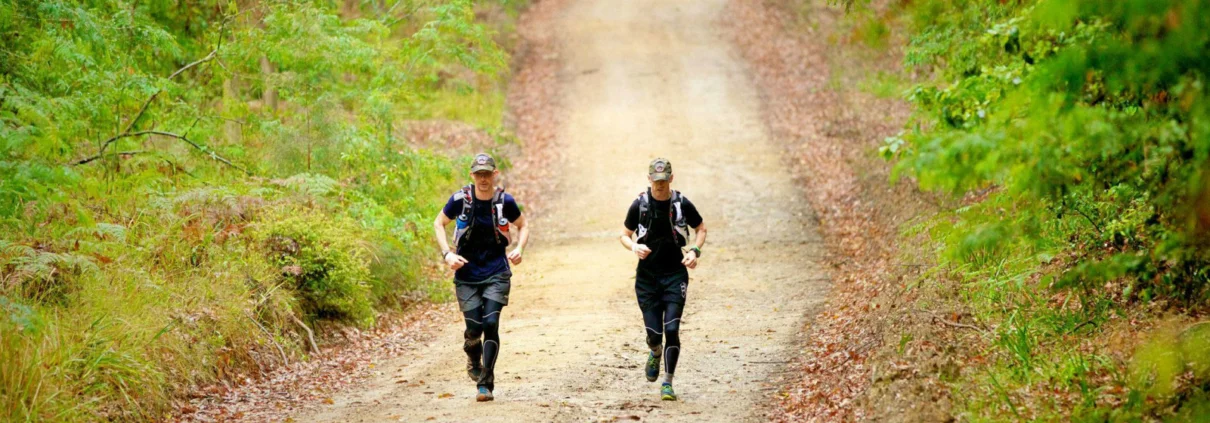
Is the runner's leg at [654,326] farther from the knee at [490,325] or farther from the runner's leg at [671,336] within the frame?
the knee at [490,325]

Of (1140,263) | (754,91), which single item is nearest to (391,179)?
(1140,263)

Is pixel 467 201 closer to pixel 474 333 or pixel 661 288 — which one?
pixel 474 333

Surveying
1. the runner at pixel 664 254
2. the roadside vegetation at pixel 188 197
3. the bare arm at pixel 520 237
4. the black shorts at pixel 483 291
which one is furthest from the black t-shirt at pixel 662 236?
the roadside vegetation at pixel 188 197

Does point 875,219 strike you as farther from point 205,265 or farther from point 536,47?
point 536,47

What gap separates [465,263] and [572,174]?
46.6 ft

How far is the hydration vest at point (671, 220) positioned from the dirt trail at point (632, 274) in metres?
1.41

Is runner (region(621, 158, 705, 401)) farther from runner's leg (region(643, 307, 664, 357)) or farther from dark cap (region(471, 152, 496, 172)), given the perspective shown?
dark cap (region(471, 152, 496, 172))

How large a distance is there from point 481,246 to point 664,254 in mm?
1567

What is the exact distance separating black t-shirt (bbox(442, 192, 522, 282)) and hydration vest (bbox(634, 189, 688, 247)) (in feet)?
3.57

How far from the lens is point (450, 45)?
17.8m

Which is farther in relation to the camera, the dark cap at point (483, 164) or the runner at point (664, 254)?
the runner at point (664, 254)

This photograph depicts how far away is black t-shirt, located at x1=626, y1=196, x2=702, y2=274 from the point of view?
8.69 m

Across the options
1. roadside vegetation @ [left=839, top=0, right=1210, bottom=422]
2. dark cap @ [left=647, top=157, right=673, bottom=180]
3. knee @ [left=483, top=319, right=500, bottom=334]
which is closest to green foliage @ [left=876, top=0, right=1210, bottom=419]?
roadside vegetation @ [left=839, top=0, right=1210, bottom=422]

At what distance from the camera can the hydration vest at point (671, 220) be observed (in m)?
8.66
